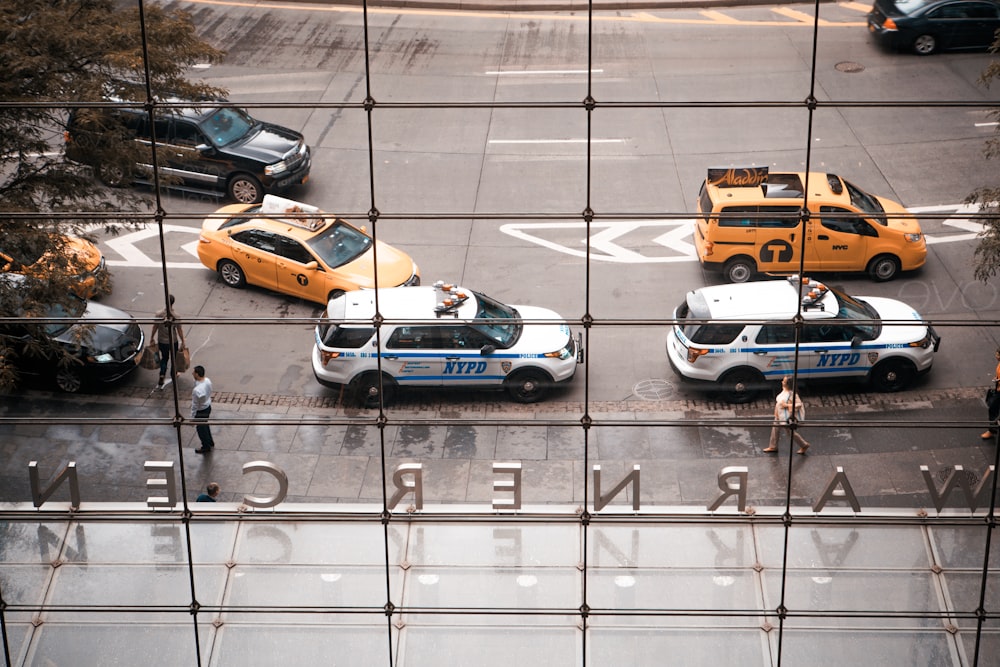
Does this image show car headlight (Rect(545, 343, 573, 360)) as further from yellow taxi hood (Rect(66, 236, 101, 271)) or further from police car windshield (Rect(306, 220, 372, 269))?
yellow taxi hood (Rect(66, 236, 101, 271))

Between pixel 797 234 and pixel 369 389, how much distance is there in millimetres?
4783

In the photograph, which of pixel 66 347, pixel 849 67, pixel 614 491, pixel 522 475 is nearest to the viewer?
pixel 614 491

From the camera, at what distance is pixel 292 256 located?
42.3ft

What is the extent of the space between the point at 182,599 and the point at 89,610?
3.42 feet

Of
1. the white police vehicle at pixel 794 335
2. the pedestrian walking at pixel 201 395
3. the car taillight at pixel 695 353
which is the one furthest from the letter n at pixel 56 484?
the car taillight at pixel 695 353

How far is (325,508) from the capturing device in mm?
10703

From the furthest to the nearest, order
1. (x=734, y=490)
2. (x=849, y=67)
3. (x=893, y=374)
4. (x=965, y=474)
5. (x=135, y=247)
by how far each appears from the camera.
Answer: (x=135, y=247)
(x=849, y=67)
(x=893, y=374)
(x=965, y=474)
(x=734, y=490)

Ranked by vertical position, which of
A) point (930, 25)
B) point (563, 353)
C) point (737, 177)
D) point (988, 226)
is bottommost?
point (563, 353)

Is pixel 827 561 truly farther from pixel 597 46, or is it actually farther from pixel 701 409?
pixel 597 46

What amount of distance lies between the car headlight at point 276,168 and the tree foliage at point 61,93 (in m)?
0.85

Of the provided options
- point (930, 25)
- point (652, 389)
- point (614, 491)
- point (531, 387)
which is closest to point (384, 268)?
point (531, 387)

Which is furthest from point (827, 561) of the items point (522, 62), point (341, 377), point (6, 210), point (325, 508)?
point (6, 210)

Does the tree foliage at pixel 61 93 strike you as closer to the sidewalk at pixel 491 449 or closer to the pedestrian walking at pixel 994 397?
the sidewalk at pixel 491 449

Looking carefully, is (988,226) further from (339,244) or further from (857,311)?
(339,244)
